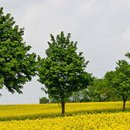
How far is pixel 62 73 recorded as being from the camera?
196ft

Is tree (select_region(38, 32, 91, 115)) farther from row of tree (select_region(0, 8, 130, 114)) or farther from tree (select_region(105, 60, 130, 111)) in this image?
tree (select_region(105, 60, 130, 111))

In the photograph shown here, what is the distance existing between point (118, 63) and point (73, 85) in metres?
21.0

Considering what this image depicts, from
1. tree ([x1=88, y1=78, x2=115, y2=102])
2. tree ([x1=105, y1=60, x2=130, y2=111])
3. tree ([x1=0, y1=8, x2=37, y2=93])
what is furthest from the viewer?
tree ([x1=88, y1=78, x2=115, y2=102])

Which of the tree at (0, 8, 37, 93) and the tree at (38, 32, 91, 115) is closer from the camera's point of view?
the tree at (0, 8, 37, 93)

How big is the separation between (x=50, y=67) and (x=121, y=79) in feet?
65.0

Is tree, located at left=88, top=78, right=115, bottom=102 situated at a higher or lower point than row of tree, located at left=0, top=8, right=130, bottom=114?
higher

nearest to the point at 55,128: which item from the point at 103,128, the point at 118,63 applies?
the point at 103,128

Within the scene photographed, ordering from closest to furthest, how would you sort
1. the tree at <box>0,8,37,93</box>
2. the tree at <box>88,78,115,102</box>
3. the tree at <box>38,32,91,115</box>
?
1. the tree at <box>0,8,37,93</box>
2. the tree at <box>38,32,91,115</box>
3. the tree at <box>88,78,115,102</box>

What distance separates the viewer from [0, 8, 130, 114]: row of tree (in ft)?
171

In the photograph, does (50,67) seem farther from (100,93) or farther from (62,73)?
(100,93)

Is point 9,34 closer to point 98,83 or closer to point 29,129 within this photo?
point 29,129

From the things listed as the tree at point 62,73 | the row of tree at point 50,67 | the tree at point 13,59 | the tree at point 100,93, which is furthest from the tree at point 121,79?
the tree at point 100,93

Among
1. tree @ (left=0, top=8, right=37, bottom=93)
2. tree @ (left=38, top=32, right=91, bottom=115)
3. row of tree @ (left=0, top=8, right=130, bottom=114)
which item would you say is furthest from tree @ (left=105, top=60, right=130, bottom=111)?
tree @ (left=0, top=8, right=37, bottom=93)

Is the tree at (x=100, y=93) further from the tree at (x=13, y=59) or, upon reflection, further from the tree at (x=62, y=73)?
the tree at (x=13, y=59)
